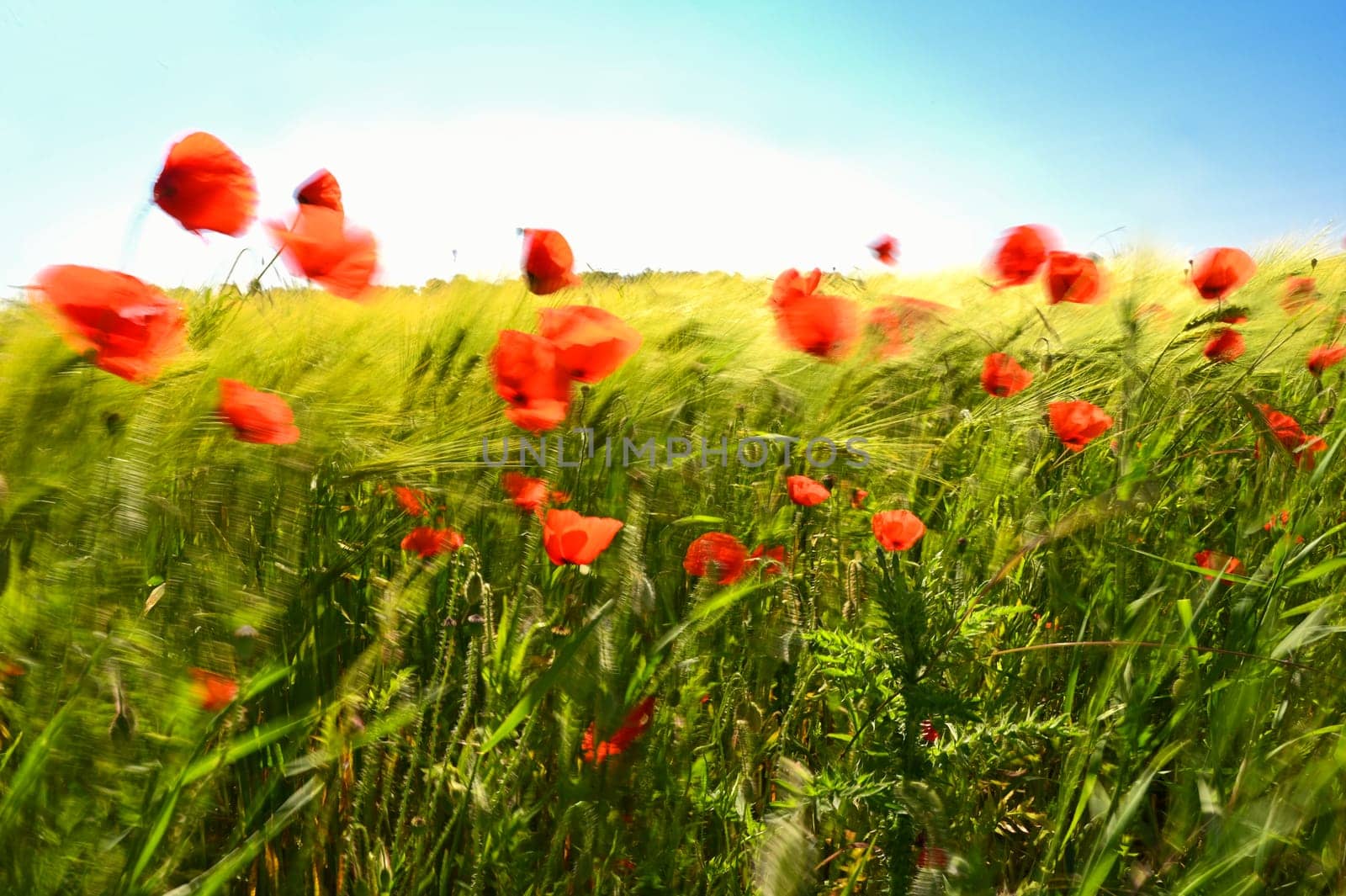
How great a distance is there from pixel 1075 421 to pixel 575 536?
0.76 meters

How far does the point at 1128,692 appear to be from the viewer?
865mm

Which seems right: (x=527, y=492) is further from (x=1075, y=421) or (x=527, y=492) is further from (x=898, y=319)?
(x=898, y=319)

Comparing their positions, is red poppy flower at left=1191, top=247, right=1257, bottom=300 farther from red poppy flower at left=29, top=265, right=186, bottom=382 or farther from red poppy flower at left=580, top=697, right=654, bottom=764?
red poppy flower at left=29, top=265, right=186, bottom=382

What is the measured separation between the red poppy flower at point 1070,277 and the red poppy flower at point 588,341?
1015 mm

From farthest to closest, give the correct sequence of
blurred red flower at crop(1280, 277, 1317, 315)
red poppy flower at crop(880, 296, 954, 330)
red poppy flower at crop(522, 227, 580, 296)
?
blurred red flower at crop(1280, 277, 1317, 315) < red poppy flower at crop(880, 296, 954, 330) < red poppy flower at crop(522, 227, 580, 296)

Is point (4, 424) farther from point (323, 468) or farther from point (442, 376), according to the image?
point (442, 376)

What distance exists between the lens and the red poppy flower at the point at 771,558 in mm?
951

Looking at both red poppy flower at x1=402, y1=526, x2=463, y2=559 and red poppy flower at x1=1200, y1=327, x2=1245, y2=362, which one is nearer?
red poppy flower at x1=402, y1=526, x2=463, y2=559

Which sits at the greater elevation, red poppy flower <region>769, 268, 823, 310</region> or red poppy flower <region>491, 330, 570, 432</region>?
red poppy flower <region>769, 268, 823, 310</region>

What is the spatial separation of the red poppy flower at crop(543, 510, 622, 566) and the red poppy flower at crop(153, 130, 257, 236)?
0.46m

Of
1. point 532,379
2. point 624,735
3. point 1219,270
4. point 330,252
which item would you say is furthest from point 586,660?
point 1219,270

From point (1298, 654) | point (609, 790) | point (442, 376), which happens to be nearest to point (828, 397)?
point (442, 376)

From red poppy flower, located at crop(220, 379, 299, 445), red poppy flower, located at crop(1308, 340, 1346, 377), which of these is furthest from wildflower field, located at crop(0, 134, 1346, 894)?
red poppy flower, located at crop(1308, 340, 1346, 377)

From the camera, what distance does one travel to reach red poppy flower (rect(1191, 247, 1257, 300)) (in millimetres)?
1596
